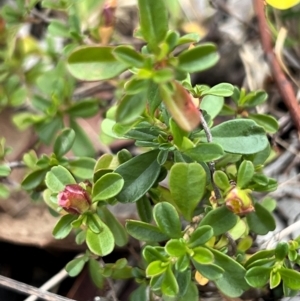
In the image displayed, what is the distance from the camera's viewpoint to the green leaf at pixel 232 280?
0.79 metres

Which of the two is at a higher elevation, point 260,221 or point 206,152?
point 206,152

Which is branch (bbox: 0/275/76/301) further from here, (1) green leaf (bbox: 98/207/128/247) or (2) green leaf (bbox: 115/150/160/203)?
(2) green leaf (bbox: 115/150/160/203)

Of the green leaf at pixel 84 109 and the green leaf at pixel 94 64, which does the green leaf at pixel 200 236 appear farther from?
the green leaf at pixel 84 109

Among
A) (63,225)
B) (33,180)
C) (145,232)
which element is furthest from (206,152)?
(33,180)

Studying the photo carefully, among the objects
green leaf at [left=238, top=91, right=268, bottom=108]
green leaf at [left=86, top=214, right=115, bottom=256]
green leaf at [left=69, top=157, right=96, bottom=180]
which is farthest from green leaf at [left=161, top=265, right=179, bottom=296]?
green leaf at [left=238, top=91, right=268, bottom=108]

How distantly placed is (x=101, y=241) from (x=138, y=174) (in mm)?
124

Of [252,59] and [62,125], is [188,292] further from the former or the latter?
[252,59]

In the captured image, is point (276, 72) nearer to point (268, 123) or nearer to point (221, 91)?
point (268, 123)

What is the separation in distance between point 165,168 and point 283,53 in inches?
29.0

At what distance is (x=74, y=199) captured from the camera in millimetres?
800

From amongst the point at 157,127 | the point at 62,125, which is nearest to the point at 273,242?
the point at 157,127

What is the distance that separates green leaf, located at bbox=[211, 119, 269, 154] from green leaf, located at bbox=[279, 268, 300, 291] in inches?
7.8

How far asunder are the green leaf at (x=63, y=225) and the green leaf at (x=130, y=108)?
264 millimetres

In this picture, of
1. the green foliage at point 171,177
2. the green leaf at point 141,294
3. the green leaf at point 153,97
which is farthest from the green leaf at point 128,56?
the green leaf at point 141,294
